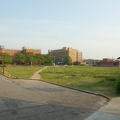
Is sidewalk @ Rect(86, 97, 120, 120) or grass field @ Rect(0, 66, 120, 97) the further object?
grass field @ Rect(0, 66, 120, 97)

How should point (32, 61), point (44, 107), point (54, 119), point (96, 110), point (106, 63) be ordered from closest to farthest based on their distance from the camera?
point (54, 119) → point (96, 110) → point (44, 107) → point (32, 61) → point (106, 63)

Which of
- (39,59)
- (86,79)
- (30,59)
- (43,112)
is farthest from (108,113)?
(39,59)

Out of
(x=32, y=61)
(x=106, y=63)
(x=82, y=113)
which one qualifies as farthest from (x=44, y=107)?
(x=106, y=63)

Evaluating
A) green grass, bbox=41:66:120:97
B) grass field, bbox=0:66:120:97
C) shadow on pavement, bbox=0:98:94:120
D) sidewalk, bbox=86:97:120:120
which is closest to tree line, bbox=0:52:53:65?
grass field, bbox=0:66:120:97

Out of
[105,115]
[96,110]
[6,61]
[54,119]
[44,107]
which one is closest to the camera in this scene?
[54,119]

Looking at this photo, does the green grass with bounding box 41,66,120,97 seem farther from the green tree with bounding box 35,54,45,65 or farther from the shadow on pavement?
the green tree with bounding box 35,54,45,65

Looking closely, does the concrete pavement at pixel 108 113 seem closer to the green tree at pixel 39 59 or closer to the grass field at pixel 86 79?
the grass field at pixel 86 79

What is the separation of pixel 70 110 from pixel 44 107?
1.39 metres

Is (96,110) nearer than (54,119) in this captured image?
No

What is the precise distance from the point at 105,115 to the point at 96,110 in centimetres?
118

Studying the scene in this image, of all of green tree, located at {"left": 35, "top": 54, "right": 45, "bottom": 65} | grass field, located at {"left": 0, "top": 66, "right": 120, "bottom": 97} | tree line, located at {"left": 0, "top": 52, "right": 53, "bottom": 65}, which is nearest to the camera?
grass field, located at {"left": 0, "top": 66, "right": 120, "bottom": 97}

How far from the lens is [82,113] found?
36.4 feet

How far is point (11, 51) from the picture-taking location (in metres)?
182

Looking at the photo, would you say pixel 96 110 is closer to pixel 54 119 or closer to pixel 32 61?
pixel 54 119
